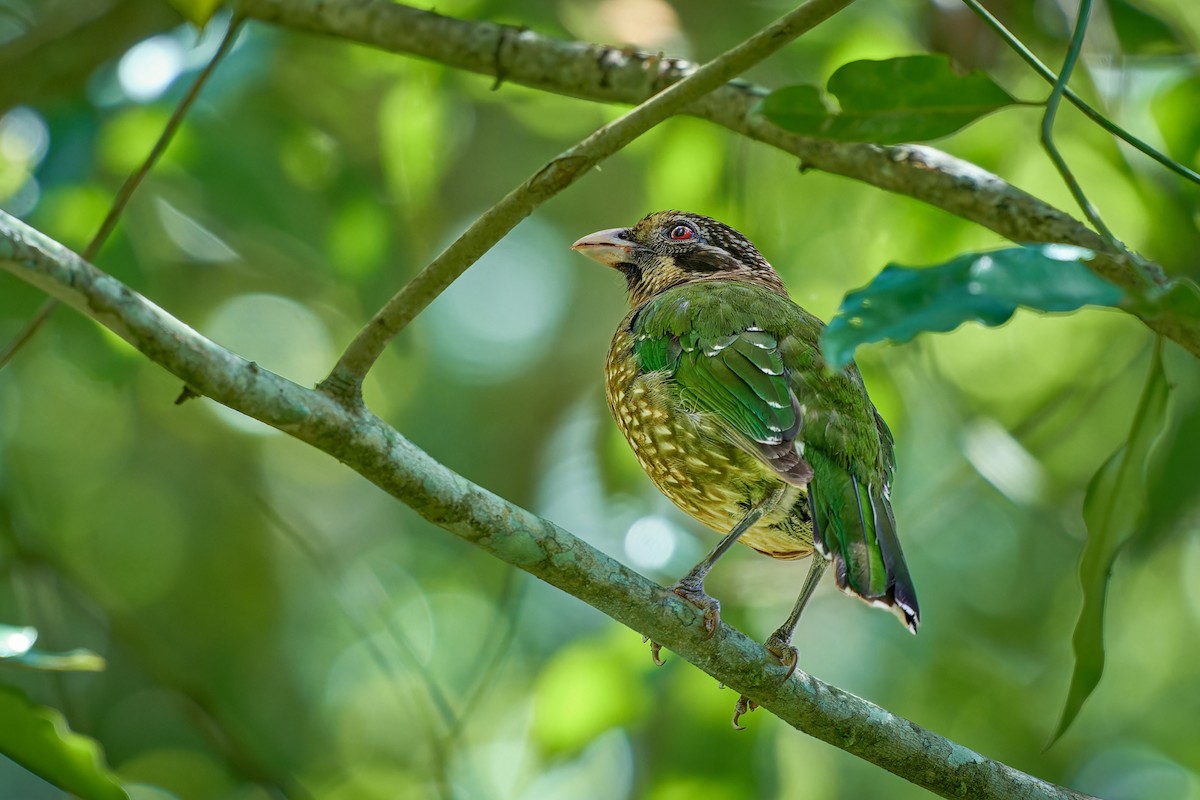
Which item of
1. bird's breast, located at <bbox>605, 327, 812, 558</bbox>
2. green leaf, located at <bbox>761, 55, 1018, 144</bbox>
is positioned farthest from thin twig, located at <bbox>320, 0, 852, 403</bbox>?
bird's breast, located at <bbox>605, 327, 812, 558</bbox>

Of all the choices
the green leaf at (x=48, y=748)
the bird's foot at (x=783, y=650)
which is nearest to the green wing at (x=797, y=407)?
the bird's foot at (x=783, y=650)

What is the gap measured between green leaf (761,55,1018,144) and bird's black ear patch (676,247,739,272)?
217cm

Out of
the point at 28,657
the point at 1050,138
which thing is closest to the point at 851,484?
the point at 1050,138

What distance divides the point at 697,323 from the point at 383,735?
5487 mm

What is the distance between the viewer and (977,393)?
23.2 ft

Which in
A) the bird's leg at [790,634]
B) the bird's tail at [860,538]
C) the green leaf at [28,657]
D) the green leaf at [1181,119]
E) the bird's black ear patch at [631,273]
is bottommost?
the green leaf at [28,657]

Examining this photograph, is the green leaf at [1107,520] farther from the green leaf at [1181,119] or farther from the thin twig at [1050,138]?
the green leaf at [1181,119]

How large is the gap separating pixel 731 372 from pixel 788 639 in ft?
2.61

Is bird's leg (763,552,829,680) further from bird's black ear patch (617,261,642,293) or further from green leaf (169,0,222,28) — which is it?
green leaf (169,0,222,28)

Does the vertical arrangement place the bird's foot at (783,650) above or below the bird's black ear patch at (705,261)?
below

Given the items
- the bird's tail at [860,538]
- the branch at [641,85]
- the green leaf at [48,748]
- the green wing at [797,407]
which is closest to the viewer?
the green leaf at [48,748]

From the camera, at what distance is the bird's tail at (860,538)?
3.29m

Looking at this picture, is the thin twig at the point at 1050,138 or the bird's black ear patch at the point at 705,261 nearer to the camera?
the thin twig at the point at 1050,138

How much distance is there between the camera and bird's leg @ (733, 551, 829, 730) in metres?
3.44
